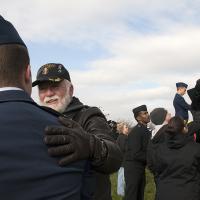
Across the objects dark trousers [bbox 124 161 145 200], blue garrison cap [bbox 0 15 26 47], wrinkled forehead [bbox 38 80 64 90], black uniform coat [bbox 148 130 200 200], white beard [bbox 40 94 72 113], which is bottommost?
dark trousers [bbox 124 161 145 200]

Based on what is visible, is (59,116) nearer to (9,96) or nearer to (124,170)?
(9,96)

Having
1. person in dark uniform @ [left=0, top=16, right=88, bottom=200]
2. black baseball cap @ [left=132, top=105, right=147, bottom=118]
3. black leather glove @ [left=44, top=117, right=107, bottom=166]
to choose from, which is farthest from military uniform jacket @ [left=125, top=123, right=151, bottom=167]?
person in dark uniform @ [left=0, top=16, right=88, bottom=200]

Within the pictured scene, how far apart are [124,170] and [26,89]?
7954 mm

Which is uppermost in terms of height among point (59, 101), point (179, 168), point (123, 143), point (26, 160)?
point (59, 101)

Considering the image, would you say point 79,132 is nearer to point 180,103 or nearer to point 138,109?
point 138,109

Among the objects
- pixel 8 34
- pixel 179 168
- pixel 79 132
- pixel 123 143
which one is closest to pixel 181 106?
pixel 123 143

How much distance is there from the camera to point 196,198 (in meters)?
6.16

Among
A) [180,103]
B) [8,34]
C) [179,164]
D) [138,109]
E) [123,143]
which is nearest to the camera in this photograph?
[8,34]

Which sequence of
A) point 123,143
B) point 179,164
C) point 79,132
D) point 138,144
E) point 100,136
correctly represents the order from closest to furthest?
1. point 79,132
2. point 100,136
3. point 179,164
4. point 138,144
5. point 123,143

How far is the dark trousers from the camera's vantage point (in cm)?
949

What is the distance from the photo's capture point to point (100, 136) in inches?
115

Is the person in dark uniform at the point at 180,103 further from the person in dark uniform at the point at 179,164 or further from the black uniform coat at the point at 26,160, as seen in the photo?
the black uniform coat at the point at 26,160

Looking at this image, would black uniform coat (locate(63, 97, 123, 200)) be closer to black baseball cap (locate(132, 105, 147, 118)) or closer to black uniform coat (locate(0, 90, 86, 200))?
black uniform coat (locate(0, 90, 86, 200))

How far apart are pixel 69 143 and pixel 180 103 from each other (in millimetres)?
9850
